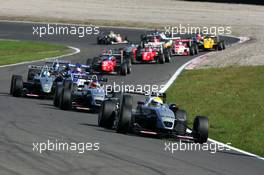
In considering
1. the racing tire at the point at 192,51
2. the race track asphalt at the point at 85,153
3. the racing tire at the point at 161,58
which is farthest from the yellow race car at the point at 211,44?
the race track asphalt at the point at 85,153

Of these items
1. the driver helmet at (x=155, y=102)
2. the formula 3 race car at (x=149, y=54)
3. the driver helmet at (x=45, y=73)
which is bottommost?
the driver helmet at (x=155, y=102)

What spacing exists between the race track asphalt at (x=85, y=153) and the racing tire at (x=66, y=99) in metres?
0.17

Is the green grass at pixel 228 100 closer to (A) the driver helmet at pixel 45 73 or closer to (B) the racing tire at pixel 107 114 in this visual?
(B) the racing tire at pixel 107 114

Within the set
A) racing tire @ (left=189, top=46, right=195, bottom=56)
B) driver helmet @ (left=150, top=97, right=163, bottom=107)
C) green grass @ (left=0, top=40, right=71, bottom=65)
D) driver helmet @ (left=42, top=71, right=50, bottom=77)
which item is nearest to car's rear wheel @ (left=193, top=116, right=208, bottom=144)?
driver helmet @ (left=150, top=97, right=163, bottom=107)

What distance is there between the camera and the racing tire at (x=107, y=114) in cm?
1883

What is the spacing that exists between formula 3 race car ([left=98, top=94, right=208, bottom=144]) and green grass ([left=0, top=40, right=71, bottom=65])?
1941 centimetres

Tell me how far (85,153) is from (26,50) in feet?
104

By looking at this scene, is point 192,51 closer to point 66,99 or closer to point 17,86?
point 17,86

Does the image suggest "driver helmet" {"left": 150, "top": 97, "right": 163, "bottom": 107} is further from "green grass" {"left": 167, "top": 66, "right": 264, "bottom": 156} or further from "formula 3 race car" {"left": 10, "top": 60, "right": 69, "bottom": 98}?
"formula 3 race car" {"left": 10, "top": 60, "right": 69, "bottom": 98}

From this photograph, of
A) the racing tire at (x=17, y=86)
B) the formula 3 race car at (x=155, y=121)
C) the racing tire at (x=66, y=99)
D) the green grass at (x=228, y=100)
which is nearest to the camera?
the formula 3 race car at (x=155, y=121)

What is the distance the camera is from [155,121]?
1800cm

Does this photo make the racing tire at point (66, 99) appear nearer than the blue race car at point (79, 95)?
Yes

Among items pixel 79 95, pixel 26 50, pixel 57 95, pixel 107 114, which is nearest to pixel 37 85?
pixel 57 95

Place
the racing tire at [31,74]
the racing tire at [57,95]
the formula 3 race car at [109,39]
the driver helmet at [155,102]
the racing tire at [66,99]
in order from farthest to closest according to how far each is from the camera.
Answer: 1. the formula 3 race car at [109,39]
2. the racing tire at [31,74]
3. the racing tire at [57,95]
4. the racing tire at [66,99]
5. the driver helmet at [155,102]
